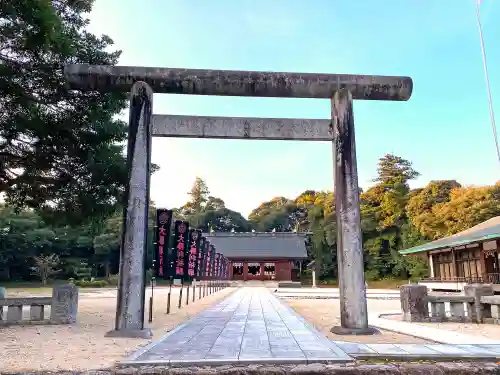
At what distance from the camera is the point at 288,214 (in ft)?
217

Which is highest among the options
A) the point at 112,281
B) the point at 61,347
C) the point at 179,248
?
the point at 179,248

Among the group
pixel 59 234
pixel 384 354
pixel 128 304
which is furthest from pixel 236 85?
pixel 59 234

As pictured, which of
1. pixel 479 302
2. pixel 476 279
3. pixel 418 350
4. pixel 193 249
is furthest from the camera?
pixel 476 279

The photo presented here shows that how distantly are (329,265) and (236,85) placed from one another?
1622 inches

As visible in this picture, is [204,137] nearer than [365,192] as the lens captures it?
Yes

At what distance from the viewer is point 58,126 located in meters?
9.58

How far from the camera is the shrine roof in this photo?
144 feet

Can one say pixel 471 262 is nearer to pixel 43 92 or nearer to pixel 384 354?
pixel 384 354

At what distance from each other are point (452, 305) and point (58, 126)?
34.0 ft

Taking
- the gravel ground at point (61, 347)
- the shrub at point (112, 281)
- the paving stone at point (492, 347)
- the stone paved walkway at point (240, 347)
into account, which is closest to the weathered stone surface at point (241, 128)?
the stone paved walkway at point (240, 347)

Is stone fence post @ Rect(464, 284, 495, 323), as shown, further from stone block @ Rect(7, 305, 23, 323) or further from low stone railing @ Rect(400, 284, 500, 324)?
stone block @ Rect(7, 305, 23, 323)

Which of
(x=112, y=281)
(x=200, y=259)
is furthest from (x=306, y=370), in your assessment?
(x=112, y=281)

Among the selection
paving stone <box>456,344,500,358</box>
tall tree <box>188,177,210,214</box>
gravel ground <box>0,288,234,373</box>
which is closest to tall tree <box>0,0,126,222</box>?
gravel ground <box>0,288,234,373</box>

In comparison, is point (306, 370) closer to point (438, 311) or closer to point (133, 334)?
point (133, 334)
